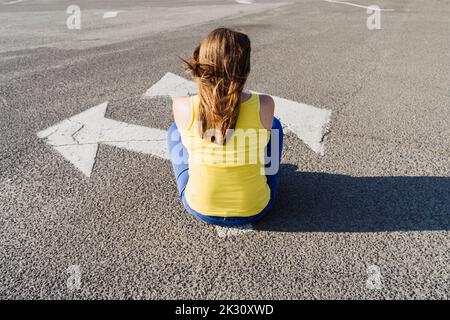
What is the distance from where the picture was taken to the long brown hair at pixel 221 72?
2404 mm

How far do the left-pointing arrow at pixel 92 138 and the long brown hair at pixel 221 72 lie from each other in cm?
158

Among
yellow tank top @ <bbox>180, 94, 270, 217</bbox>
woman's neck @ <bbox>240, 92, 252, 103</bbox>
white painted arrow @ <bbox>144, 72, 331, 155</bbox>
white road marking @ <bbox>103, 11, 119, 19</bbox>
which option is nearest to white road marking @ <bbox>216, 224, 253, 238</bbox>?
yellow tank top @ <bbox>180, 94, 270, 217</bbox>

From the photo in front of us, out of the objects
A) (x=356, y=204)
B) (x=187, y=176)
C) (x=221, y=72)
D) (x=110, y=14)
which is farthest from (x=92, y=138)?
(x=110, y=14)

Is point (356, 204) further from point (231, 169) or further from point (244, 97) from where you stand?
point (244, 97)

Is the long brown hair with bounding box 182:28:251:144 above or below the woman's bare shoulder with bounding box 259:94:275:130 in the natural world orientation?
above

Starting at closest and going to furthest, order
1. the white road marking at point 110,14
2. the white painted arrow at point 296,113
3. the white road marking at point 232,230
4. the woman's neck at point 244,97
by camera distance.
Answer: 1. the woman's neck at point 244,97
2. the white road marking at point 232,230
3. the white painted arrow at point 296,113
4. the white road marking at point 110,14

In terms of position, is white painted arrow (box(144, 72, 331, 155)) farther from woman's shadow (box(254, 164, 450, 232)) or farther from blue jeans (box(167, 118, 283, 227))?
blue jeans (box(167, 118, 283, 227))

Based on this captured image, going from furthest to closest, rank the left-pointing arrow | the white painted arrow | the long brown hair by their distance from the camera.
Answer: the white painted arrow, the left-pointing arrow, the long brown hair

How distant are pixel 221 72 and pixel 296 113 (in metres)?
2.55

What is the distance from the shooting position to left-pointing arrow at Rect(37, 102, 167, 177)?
402 cm

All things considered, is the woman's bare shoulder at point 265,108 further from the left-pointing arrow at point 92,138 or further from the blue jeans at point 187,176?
the left-pointing arrow at point 92,138

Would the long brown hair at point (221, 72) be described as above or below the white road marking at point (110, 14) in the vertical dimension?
below

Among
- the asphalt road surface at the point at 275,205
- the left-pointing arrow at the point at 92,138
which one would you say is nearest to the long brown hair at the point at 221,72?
the asphalt road surface at the point at 275,205

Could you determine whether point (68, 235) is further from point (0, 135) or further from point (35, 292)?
point (0, 135)
